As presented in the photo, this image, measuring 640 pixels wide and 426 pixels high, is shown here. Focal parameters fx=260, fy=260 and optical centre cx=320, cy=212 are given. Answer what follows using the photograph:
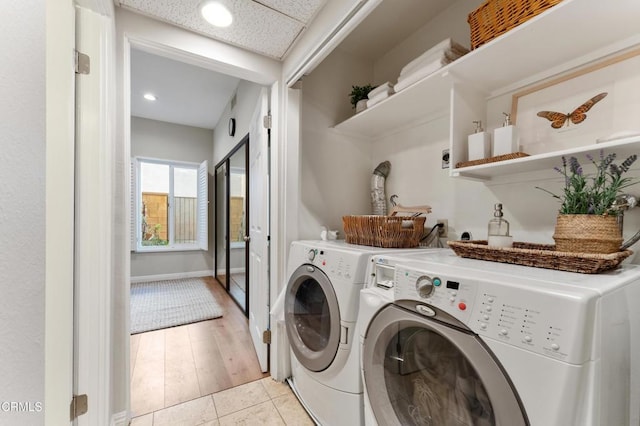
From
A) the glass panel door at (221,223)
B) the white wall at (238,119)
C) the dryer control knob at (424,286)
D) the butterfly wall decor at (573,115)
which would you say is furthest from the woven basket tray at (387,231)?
the glass panel door at (221,223)

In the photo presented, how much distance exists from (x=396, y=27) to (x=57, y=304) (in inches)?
92.4

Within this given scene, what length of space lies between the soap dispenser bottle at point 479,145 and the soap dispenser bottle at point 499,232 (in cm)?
26

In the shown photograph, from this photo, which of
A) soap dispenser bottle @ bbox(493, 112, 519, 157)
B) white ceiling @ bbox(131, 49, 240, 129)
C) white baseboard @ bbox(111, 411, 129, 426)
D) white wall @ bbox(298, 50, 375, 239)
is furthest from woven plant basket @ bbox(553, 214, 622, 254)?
white ceiling @ bbox(131, 49, 240, 129)

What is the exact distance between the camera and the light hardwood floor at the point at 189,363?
1.69 metres

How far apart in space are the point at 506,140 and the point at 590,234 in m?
0.50

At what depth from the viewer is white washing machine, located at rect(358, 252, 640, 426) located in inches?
21.6

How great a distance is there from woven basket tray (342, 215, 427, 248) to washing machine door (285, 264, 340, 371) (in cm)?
38

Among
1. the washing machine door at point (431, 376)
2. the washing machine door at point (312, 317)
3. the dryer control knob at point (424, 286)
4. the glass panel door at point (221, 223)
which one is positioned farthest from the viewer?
the glass panel door at point (221, 223)

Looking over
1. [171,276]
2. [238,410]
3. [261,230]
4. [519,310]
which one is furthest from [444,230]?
[171,276]

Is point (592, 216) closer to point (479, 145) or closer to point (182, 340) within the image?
point (479, 145)

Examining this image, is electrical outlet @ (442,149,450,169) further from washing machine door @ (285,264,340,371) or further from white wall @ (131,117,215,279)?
white wall @ (131,117,215,279)

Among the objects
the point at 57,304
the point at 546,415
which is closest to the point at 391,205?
the point at 546,415

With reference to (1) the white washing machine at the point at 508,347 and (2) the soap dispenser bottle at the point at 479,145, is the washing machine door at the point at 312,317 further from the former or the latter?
(2) the soap dispenser bottle at the point at 479,145

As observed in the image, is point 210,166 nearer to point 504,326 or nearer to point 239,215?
point 239,215
